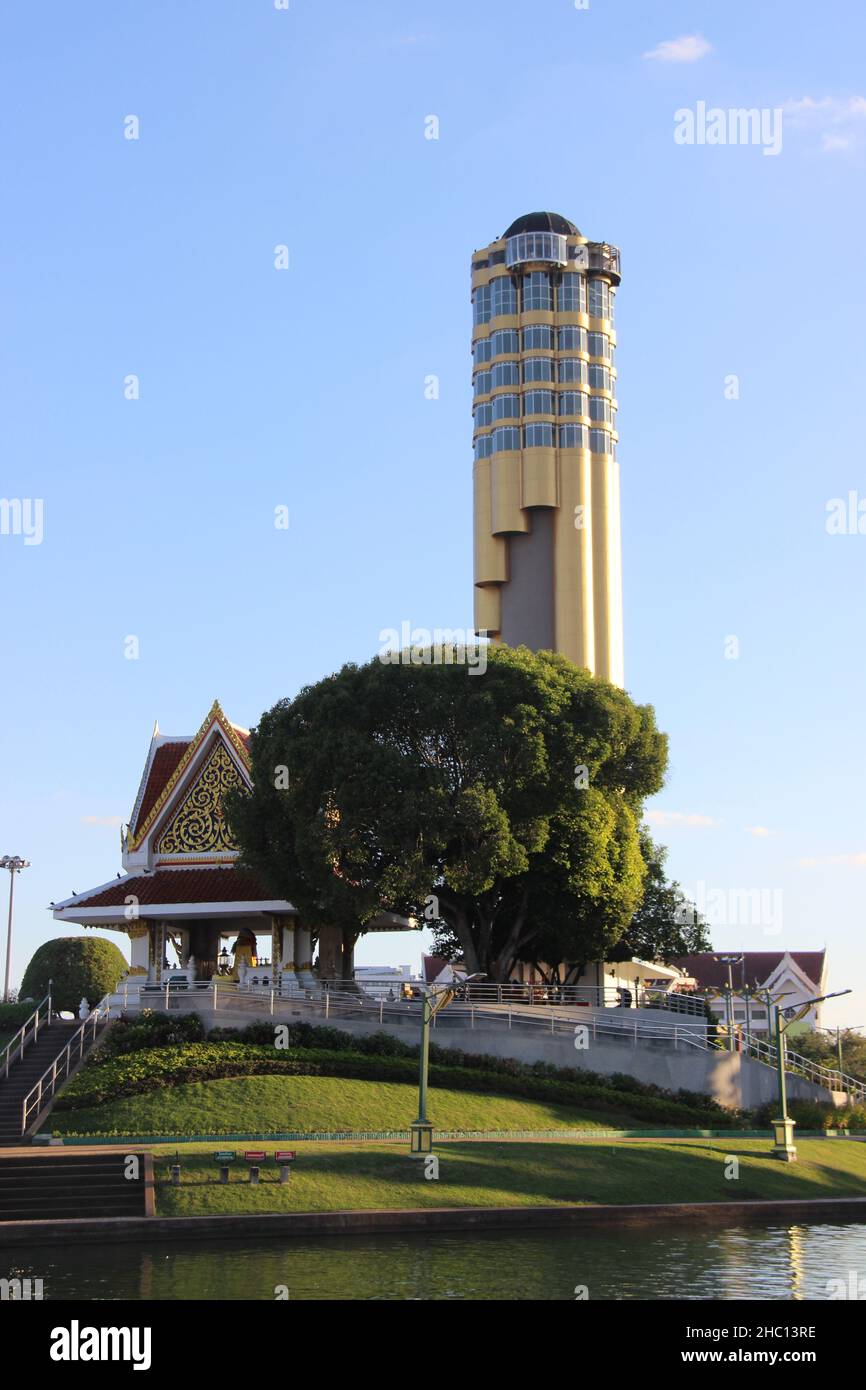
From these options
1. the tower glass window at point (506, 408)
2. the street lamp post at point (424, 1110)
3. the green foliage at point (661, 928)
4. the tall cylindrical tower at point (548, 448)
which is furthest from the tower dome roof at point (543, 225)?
the street lamp post at point (424, 1110)

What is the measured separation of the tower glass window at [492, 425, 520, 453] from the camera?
7799cm

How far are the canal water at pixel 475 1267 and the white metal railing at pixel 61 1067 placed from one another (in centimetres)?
1223

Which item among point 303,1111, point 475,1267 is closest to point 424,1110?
point 303,1111

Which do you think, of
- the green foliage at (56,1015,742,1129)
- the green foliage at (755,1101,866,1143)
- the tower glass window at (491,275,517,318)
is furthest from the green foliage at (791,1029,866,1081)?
the tower glass window at (491,275,517,318)

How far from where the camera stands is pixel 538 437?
77438 millimetres

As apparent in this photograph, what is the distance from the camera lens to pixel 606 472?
7794 cm

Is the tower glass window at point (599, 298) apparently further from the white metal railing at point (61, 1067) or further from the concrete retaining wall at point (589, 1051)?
the white metal railing at point (61, 1067)

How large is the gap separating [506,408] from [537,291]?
623 centimetres

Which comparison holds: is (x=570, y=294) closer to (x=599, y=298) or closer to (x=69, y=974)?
(x=599, y=298)

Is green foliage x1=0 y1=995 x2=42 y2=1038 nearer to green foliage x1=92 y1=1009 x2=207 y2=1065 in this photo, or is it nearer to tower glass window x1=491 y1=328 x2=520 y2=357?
green foliage x1=92 y1=1009 x2=207 y2=1065

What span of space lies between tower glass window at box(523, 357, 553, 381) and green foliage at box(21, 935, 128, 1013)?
4192cm
